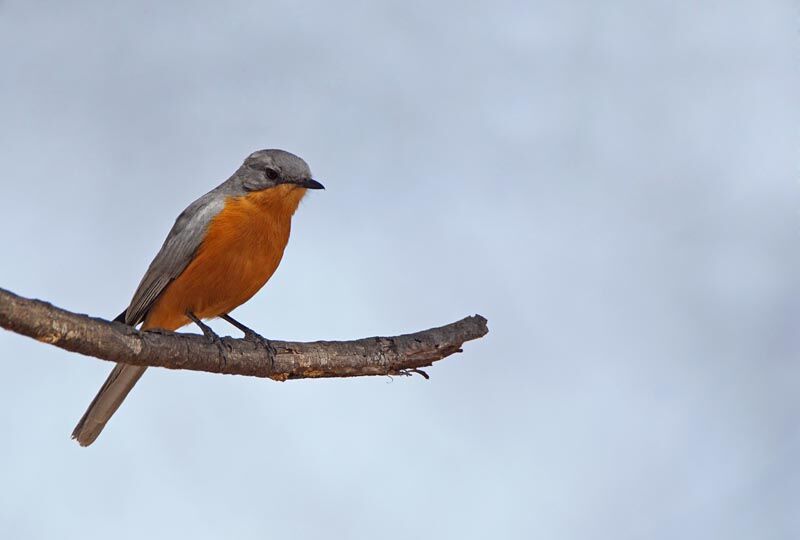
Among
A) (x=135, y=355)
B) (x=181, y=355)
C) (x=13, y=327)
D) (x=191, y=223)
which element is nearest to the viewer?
(x=13, y=327)

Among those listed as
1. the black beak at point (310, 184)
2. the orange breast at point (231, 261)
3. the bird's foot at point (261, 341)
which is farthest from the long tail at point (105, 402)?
the black beak at point (310, 184)

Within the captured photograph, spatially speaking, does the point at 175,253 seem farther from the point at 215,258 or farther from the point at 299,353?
the point at 299,353

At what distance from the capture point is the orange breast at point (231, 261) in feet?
19.5

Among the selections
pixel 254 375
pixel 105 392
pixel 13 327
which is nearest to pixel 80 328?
pixel 13 327

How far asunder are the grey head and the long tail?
4.91 feet

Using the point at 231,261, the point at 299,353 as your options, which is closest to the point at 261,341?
the point at 299,353

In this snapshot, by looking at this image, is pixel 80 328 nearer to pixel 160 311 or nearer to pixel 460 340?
pixel 160 311

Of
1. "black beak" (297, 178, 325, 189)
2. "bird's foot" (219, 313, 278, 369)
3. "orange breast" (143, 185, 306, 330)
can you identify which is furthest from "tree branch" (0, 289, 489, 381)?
"black beak" (297, 178, 325, 189)

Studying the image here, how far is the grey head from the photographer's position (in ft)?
21.0

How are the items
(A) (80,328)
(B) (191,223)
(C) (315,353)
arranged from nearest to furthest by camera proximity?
1. (A) (80,328)
2. (C) (315,353)
3. (B) (191,223)

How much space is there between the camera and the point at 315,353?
5.65 meters

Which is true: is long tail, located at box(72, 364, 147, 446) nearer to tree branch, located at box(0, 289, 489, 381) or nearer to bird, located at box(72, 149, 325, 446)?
bird, located at box(72, 149, 325, 446)

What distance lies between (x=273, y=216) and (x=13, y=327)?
7.68 feet

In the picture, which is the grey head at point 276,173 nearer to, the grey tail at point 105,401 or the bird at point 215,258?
the bird at point 215,258
